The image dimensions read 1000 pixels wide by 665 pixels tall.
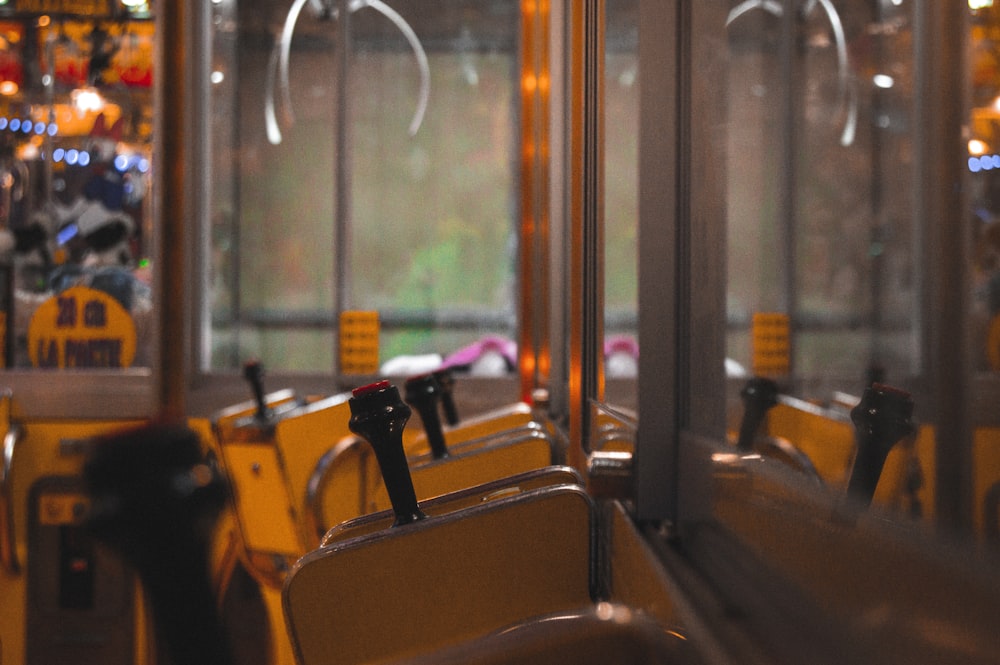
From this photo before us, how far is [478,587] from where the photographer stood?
91 centimetres

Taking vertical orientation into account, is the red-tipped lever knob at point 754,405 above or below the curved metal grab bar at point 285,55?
below

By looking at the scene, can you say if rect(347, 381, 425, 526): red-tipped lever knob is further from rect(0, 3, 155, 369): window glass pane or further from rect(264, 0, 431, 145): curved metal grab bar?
rect(264, 0, 431, 145): curved metal grab bar


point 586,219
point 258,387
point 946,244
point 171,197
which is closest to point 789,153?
point 946,244

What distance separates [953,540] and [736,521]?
1.23ft

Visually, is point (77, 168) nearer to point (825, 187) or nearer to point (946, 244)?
point (825, 187)

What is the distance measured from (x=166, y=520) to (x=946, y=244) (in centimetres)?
30

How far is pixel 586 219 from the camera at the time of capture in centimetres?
154

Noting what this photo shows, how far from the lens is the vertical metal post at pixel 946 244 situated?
0.32 m

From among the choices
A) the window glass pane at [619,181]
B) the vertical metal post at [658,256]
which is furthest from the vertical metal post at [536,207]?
the vertical metal post at [658,256]

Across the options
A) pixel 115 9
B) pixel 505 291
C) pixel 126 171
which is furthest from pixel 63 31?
pixel 505 291

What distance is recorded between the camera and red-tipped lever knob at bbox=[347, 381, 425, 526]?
95 cm

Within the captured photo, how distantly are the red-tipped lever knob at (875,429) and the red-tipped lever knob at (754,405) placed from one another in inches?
9.2

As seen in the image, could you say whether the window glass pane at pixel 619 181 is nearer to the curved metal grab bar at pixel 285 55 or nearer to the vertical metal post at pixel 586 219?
the vertical metal post at pixel 586 219

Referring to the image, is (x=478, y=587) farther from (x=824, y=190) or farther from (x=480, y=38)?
(x=480, y=38)
